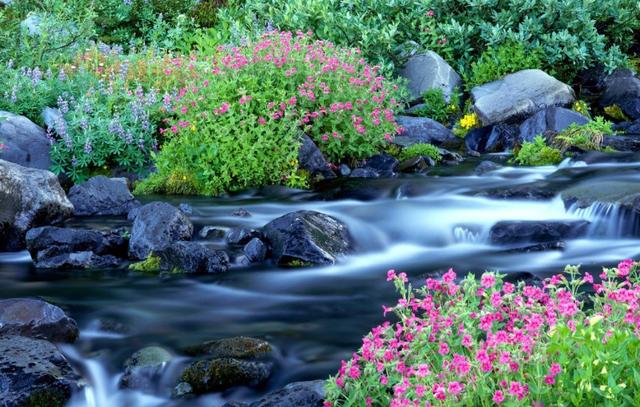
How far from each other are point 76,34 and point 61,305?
884 centimetres

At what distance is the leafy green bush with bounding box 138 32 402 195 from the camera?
1141 cm

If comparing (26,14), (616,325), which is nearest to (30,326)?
(616,325)

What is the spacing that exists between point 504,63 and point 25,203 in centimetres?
964

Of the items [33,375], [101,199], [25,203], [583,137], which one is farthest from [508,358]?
[583,137]

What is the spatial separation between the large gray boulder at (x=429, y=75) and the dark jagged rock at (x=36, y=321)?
10988mm

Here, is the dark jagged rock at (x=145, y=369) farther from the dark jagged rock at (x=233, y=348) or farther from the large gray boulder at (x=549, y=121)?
the large gray boulder at (x=549, y=121)

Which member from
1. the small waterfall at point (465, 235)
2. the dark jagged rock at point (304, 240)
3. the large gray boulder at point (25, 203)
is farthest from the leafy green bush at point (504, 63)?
the large gray boulder at point (25, 203)

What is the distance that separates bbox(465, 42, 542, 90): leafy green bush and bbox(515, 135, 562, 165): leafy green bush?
358cm

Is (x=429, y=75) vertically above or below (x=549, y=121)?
above

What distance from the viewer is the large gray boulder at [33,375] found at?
5.15m

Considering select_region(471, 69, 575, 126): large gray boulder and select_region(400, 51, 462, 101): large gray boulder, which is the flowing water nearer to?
select_region(471, 69, 575, 126): large gray boulder

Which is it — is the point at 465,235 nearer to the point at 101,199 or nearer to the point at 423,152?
the point at 423,152

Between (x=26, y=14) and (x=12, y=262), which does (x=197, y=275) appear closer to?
(x=12, y=262)

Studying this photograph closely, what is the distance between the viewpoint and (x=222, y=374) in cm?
547
